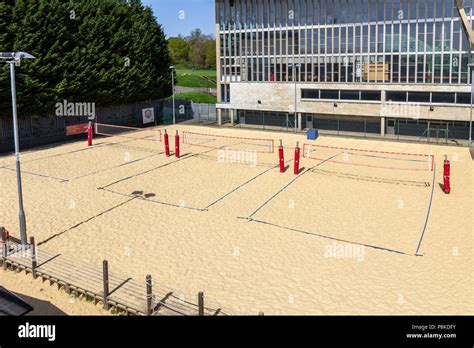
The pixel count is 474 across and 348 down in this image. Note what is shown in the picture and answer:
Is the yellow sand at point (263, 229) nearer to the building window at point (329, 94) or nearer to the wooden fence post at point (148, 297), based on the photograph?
the wooden fence post at point (148, 297)

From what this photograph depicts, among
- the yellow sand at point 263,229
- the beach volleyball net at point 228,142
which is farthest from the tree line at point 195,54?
the yellow sand at point 263,229

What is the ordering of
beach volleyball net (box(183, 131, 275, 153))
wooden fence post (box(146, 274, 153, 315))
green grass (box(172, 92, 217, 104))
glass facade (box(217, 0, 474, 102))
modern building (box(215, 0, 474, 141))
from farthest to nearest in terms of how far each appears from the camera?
green grass (box(172, 92, 217, 104)), glass facade (box(217, 0, 474, 102)), modern building (box(215, 0, 474, 141)), beach volleyball net (box(183, 131, 275, 153)), wooden fence post (box(146, 274, 153, 315))

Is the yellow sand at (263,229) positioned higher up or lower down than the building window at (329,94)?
lower down

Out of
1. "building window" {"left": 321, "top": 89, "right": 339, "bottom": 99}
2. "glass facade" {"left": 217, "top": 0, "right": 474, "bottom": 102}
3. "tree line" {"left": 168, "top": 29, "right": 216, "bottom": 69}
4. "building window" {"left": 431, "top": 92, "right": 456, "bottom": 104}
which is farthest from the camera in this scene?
"tree line" {"left": 168, "top": 29, "right": 216, "bottom": 69}

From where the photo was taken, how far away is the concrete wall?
37344 mm

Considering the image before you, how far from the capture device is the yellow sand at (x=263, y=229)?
44.1ft

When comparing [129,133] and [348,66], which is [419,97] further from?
[129,133]

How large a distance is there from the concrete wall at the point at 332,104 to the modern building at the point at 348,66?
8 centimetres

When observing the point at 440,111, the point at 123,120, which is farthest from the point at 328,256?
the point at 123,120

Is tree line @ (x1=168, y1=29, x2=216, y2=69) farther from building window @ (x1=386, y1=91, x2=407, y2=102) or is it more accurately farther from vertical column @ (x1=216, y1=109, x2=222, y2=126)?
building window @ (x1=386, y1=91, x2=407, y2=102)

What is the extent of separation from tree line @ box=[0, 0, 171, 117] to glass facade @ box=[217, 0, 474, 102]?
8420 mm

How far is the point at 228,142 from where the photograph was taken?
39188 mm

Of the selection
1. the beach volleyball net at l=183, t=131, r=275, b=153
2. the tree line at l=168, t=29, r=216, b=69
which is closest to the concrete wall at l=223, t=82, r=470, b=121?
the beach volleyball net at l=183, t=131, r=275, b=153
